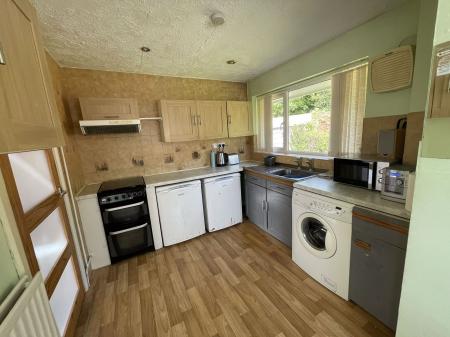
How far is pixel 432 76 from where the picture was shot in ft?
2.49

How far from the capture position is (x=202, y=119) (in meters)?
2.77

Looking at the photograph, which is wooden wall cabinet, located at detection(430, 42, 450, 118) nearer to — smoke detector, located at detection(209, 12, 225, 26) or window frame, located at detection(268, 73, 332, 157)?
smoke detector, located at detection(209, 12, 225, 26)

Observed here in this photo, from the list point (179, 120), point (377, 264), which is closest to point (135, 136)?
point (179, 120)

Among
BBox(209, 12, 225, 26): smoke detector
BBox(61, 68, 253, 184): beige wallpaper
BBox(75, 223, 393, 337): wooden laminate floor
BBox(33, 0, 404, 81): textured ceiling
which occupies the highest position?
BBox(33, 0, 404, 81): textured ceiling

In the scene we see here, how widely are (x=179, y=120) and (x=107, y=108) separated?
875mm

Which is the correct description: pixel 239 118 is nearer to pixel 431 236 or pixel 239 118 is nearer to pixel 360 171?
pixel 360 171

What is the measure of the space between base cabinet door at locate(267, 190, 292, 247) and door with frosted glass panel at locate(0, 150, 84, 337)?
2123 mm

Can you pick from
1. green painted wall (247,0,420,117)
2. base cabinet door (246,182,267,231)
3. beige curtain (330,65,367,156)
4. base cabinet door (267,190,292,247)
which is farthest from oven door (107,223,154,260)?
green painted wall (247,0,420,117)

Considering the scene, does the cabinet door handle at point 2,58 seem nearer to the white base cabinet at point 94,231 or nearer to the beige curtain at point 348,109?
the white base cabinet at point 94,231

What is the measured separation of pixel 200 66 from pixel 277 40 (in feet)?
3.47

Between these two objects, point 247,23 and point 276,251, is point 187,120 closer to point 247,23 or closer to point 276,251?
point 247,23

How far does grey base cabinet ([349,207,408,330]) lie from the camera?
1.17m

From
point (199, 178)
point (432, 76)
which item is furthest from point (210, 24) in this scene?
point (199, 178)

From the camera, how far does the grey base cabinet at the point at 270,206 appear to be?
84.6 inches
